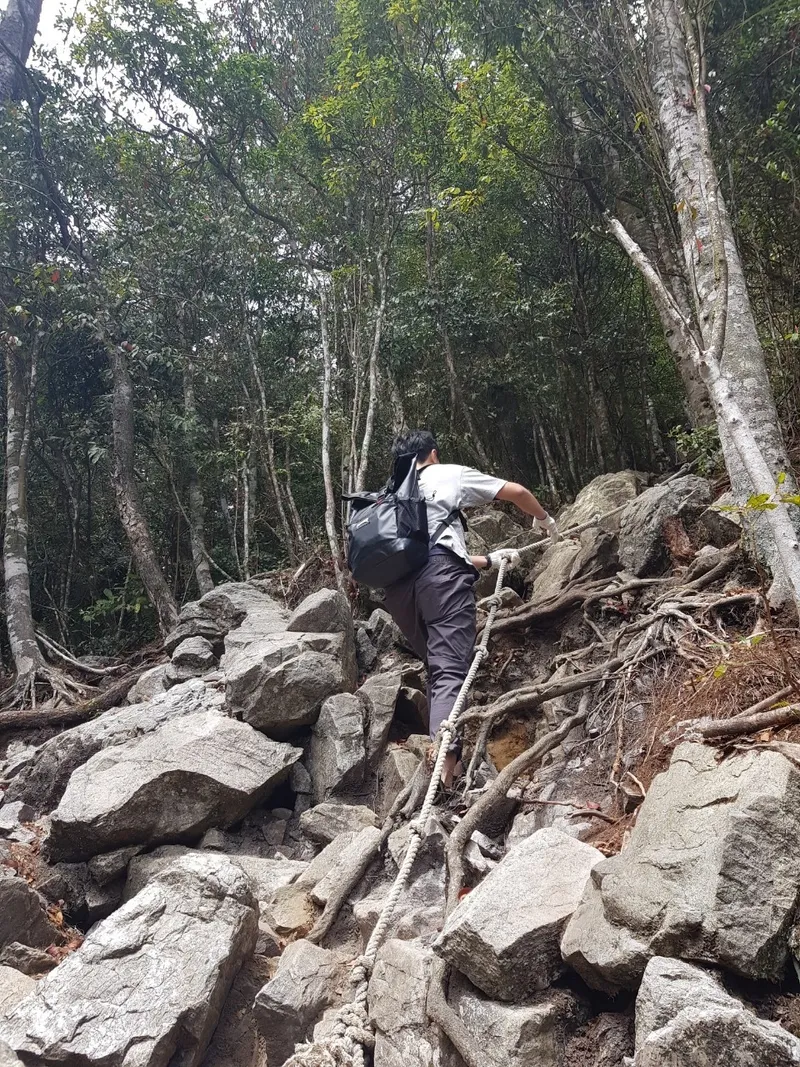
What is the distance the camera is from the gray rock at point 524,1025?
6.58 ft

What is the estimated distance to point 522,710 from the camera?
487 cm

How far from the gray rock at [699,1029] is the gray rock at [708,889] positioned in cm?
12

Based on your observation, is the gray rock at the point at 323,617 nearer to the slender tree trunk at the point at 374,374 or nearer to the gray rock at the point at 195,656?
the gray rock at the point at 195,656

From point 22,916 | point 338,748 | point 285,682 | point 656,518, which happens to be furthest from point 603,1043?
point 656,518

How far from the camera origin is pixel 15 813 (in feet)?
18.5

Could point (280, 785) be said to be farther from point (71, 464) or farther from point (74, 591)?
point (71, 464)

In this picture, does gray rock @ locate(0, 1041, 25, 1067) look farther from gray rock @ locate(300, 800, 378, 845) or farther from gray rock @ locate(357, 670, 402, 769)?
gray rock @ locate(357, 670, 402, 769)

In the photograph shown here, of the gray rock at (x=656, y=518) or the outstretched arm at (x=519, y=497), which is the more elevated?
the outstretched arm at (x=519, y=497)

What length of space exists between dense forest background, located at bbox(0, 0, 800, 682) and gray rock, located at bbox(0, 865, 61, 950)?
550 cm

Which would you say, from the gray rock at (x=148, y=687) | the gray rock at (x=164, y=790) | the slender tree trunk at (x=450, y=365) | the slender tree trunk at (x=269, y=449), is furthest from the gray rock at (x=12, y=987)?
the slender tree trunk at (x=450, y=365)

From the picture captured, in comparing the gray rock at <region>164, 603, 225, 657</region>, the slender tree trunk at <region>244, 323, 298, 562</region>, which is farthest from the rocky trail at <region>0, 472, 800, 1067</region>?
the slender tree trunk at <region>244, 323, 298, 562</region>

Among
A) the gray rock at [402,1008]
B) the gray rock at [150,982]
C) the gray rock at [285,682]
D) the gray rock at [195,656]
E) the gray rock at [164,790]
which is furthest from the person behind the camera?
the gray rock at [195,656]

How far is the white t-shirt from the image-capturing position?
4340 mm

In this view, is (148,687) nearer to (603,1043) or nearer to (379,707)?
(379,707)
